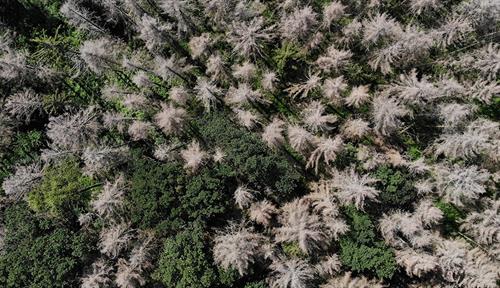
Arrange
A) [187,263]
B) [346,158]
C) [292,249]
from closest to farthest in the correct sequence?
[187,263], [292,249], [346,158]

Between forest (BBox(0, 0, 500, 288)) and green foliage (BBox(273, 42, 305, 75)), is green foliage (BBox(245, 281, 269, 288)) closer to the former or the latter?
forest (BBox(0, 0, 500, 288))

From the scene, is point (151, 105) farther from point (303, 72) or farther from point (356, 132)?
point (356, 132)

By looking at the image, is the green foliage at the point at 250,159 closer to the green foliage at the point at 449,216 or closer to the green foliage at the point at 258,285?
the green foliage at the point at 258,285

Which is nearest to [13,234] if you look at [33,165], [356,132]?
[33,165]

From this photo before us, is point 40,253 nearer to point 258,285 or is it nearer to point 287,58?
point 258,285

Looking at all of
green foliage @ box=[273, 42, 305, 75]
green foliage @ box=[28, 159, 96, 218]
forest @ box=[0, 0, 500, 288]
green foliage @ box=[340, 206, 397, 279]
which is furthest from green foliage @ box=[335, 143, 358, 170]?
green foliage @ box=[28, 159, 96, 218]

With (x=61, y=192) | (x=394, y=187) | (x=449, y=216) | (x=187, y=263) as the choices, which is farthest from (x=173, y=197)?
(x=449, y=216)
